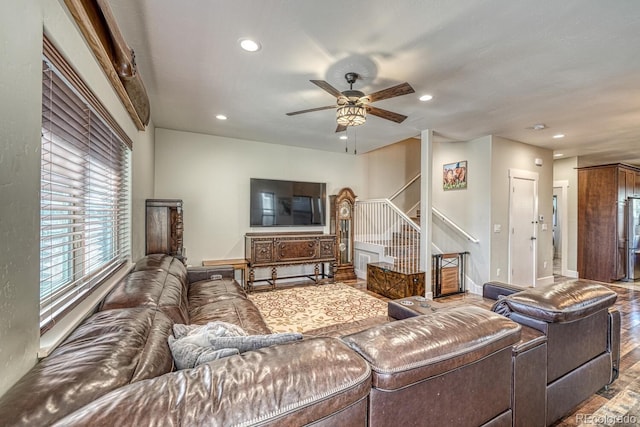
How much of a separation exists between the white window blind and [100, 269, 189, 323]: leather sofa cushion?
0.16 metres

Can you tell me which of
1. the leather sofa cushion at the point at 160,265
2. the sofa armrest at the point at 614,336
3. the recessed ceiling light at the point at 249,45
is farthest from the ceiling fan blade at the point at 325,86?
the sofa armrest at the point at 614,336

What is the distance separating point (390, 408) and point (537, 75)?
10.1 feet

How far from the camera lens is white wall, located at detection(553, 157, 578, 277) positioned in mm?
6141

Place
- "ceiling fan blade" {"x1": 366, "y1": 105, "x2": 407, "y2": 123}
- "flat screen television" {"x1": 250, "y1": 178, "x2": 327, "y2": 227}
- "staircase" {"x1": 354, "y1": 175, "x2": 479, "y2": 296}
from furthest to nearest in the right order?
"flat screen television" {"x1": 250, "y1": 178, "x2": 327, "y2": 227}
"staircase" {"x1": 354, "y1": 175, "x2": 479, "y2": 296}
"ceiling fan blade" {"x1": 366, "y1": 105, "x2": 407, "y2": 123}

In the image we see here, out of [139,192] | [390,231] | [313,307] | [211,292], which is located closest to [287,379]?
[211,292]

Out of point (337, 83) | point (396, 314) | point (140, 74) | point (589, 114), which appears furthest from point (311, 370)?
point (589, 114)

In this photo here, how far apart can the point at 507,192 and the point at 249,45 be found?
4637 mm

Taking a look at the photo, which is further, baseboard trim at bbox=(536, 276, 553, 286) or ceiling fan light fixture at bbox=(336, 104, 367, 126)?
baseboard trim at bbox=(536, 276, 553, 286)

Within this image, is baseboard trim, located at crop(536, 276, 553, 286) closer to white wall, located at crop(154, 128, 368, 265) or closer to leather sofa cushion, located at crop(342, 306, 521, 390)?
white wall, located at crop(154, 128, 368, 265)

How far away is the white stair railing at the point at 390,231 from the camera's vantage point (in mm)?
4637

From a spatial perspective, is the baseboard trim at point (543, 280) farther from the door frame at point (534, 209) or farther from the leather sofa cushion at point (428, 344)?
the leather sofa cushion at point (428, 344)

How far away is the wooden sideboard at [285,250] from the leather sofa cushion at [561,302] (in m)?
3.56

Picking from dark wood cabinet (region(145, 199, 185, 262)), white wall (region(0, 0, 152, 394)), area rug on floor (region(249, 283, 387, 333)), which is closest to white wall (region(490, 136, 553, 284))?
area rug on floor (region(249, 283, 387, 333))

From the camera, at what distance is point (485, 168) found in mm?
4652
